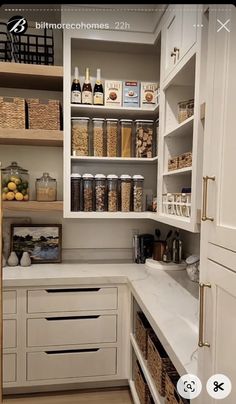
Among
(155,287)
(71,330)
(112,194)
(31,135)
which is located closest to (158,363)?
(155,287)

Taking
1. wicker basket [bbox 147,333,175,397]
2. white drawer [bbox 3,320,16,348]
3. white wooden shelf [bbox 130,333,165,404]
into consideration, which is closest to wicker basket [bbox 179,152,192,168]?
wicker basket [bbox 147,333,175,397]

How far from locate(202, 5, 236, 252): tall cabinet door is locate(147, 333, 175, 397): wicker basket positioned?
782 millimetres

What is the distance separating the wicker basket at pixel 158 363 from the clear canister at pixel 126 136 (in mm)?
1209

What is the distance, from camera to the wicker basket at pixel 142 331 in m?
1.64

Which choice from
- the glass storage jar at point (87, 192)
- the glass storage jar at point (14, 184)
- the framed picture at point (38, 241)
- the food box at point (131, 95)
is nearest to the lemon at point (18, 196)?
the glass storage jar at point (14, 184)

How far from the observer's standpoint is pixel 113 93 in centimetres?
204

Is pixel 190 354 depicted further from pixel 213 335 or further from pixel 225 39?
pixel 225 39

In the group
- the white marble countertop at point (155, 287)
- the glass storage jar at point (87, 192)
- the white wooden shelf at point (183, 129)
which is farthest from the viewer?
the glass storage jar at point (87, 192)

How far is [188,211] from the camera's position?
57.5 inches

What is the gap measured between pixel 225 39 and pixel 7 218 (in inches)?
77.3

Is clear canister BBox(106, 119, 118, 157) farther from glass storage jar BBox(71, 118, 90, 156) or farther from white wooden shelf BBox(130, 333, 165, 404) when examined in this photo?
white wooden shelf BBox(130, 333, 165, 404)

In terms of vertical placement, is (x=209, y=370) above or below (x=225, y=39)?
below

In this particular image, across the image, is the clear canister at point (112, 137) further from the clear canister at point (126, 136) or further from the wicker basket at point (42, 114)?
the wicker basket at point (42, 114)

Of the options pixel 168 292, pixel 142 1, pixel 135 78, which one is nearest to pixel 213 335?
pixel 168 292
